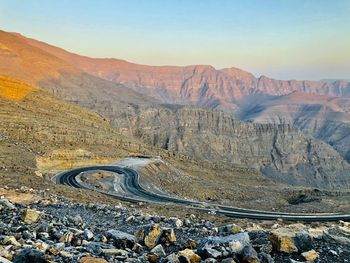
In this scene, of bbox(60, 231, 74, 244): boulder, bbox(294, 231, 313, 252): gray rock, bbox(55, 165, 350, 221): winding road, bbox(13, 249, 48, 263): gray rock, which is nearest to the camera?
bbox(13, 249, 48, 263): gray rock

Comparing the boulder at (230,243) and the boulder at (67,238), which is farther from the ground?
the boulder at (230,243)

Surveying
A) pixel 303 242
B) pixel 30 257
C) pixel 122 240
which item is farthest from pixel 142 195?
pixel 30 257

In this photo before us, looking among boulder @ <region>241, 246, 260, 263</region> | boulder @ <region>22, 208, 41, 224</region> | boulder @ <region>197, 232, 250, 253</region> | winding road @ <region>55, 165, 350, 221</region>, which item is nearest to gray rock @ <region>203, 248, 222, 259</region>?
boulder @ <region>197, 232, 250, 253</region>

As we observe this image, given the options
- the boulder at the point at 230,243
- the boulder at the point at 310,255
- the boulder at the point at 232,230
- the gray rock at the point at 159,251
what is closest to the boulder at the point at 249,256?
the boulder at the point at 230,243

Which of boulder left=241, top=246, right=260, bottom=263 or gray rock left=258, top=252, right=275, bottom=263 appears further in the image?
gray rock left=258, top=252, right=275, bottom=263

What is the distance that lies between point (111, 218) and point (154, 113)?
165648mm

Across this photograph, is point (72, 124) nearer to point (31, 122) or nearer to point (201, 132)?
point (31, 122)

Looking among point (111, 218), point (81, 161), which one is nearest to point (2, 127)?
point (81, 161)

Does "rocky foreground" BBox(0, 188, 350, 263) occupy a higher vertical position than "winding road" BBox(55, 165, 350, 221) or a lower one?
higher

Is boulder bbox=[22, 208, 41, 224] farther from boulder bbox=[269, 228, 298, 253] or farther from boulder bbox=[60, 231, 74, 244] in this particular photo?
boulder bbox=[269, 228, 298, 253]

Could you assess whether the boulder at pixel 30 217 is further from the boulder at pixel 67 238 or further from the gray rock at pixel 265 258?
the gray rock at pixel 265 258

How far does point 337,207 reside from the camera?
184 ft

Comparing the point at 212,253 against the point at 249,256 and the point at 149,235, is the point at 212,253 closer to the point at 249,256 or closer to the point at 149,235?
the point at 249,256

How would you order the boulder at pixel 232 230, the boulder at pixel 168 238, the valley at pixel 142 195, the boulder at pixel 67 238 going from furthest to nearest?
1. the boulder at pixel 232 230
2. the boulder at pixel 168 238
3. the boulder at pixel 67 238
4. the valley at pixel 142 195
